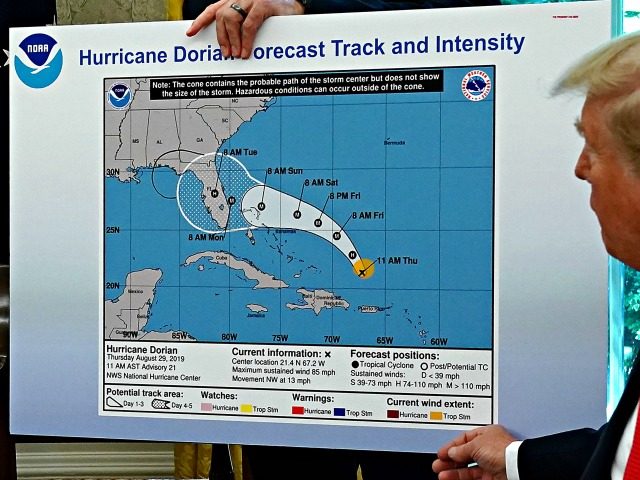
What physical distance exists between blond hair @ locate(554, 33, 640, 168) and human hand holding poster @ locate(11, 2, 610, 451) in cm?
38

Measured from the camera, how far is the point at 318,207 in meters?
1.85

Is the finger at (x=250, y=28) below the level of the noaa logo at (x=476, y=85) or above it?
above

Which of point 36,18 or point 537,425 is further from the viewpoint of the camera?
point 36,18

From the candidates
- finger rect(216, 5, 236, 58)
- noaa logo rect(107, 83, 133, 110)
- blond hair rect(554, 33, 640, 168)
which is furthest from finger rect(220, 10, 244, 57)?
blond hair rect(554, 33, 640, 168)

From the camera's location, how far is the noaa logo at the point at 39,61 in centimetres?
194

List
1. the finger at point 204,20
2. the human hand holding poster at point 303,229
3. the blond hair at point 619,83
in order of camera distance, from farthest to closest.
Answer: the finger at point 204,20 → the human hand holding poster at point 303,229 → the blond hair at point 619,83

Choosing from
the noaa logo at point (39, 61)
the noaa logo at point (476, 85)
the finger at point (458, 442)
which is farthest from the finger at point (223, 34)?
the finger at point (458, 442)

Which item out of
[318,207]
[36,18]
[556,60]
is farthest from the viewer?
[36,18]

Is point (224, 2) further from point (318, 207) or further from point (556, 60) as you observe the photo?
point (556, 60)

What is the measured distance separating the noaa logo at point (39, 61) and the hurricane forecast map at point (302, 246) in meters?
0.15

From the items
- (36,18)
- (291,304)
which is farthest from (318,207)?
(36,18)

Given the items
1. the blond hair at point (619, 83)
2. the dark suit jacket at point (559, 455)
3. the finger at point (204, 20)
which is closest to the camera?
the blond hair at point (619, 83)

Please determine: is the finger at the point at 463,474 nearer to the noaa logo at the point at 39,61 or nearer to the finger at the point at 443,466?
the finger at the point at 443,466

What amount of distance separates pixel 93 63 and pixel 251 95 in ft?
1.24
